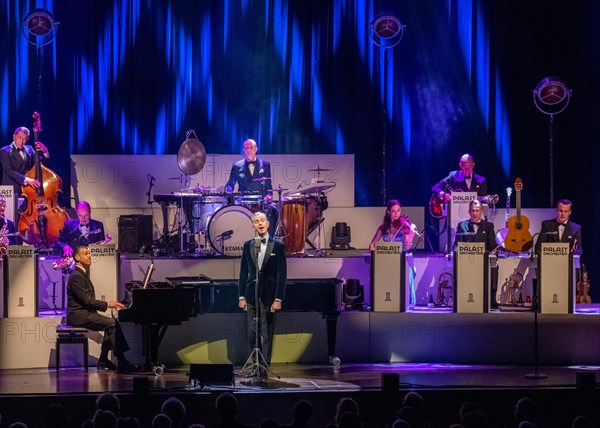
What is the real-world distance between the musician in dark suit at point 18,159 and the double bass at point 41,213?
170 mm

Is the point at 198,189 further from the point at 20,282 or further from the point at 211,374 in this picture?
the point at 211,374

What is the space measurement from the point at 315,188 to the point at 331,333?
3.07m

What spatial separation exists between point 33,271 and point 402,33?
6.69 m

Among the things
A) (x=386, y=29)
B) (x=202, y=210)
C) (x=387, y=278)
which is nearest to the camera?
(x=387, y=278)

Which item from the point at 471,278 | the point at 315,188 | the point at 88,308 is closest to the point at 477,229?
the point at 471,278

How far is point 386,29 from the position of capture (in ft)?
50.9

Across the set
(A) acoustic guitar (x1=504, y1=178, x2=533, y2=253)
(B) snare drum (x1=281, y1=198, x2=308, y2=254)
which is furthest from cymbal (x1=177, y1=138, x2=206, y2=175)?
(A) acoustic guitar (x1=504, y1=178, x2=533, y2=253)

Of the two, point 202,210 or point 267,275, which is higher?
point 202,210

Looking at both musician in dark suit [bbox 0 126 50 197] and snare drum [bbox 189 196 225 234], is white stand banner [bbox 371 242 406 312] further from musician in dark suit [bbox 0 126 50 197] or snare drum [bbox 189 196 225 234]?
musician in dark suit [bbox 0 126 50 197]

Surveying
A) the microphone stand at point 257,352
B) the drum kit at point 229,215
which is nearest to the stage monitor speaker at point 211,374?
the microphone stand at point 257,352

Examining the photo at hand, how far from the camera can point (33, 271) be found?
11867 mm

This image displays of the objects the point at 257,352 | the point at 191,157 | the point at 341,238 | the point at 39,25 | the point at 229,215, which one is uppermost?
the point at 39,25

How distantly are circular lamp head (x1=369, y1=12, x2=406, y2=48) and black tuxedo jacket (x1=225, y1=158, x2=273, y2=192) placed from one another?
292 cm

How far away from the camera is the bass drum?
13.0m
